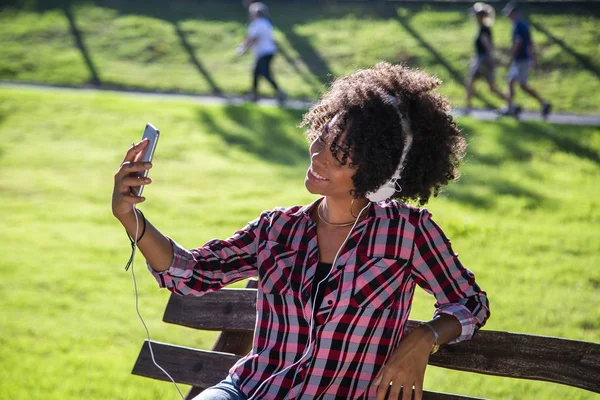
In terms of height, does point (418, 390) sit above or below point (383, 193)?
below

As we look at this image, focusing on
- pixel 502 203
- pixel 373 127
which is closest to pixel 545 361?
pixel 373 127

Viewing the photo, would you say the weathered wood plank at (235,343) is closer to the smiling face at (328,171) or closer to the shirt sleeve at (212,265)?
the shirt sleeve at (212,265)

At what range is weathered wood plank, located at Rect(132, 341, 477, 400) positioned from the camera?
3289mm

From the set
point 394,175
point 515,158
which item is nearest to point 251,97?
point 515,158

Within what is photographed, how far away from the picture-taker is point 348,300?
2762 millimetres

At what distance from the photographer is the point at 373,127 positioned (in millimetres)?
2814

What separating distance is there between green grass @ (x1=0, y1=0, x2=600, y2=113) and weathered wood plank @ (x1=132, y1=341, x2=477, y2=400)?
1322cm

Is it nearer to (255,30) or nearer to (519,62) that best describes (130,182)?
(519,62)

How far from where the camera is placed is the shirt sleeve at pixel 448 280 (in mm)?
2773

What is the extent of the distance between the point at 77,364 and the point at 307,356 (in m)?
2.90

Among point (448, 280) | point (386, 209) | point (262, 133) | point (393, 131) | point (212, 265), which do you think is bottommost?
point (262, 133)

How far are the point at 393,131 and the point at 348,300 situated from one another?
60cm

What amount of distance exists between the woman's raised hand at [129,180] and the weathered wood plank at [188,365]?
0.84 m

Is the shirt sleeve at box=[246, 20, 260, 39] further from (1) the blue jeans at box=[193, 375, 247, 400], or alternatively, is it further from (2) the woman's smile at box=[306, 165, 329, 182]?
(1) the blue jeans at box=[193, 375, 247, 400]
